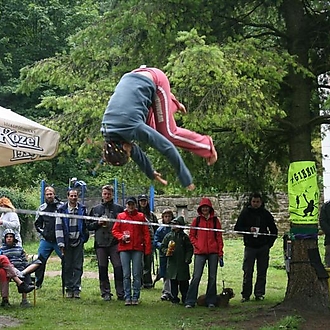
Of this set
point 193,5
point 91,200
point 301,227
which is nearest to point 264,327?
point 301,227

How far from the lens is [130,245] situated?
10.2 metres

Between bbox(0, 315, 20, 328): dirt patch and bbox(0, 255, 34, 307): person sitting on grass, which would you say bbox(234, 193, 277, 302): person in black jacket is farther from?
bbox(0, 315, 20, 328): dirt patch

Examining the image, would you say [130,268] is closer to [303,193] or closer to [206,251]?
[206,251]

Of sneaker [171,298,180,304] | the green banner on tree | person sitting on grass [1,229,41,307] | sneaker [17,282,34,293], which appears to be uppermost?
the green banner on tree

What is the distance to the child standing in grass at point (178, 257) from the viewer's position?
10547mm

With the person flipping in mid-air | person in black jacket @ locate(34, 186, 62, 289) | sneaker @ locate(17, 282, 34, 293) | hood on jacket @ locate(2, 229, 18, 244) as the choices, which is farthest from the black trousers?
the person flipping in mid-air

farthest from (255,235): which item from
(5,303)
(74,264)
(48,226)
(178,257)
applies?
(5,303)

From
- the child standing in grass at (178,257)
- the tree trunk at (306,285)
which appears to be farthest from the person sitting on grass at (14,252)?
the tree trunk at (306,285)

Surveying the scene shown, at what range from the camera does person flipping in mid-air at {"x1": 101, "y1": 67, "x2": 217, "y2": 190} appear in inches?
185

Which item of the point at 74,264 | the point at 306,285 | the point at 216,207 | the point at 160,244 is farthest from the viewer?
the point at 216,207

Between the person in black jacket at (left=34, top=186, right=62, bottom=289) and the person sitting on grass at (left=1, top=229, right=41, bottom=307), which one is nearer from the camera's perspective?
the person sitting on grass at (left=1, top=229, right=41, bottom=307)

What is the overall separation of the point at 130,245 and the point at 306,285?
101 inches

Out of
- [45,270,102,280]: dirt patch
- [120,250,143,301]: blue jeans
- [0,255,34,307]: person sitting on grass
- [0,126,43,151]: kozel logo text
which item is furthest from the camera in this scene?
[45,270,102,280]: dirt patch

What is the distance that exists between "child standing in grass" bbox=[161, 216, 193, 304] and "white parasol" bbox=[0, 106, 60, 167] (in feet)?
12.1
